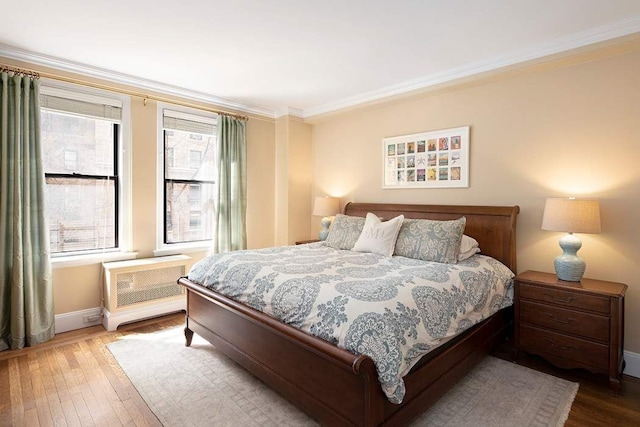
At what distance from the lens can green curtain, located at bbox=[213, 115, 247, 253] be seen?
4.32 m

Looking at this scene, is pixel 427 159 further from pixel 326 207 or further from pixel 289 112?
pixel 289 112

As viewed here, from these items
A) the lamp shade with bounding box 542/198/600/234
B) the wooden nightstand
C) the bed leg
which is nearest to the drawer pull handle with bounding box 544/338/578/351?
the wooden nightstand

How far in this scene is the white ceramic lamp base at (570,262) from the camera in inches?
101

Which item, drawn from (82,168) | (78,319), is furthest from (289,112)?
(78,319)

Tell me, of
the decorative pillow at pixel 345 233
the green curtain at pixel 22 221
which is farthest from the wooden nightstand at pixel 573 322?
the green curtain at pixel 22 221

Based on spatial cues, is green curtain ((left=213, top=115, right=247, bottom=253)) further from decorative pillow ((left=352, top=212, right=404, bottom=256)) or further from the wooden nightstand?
the wooden nightstand

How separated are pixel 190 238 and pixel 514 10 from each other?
396cm

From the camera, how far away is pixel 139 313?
356 centimetres

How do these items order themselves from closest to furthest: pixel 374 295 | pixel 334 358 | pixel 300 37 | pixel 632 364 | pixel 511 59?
pixel 334 358, pixel 374 295, pixel 632 364, pixel 300 37, pixel 511 59

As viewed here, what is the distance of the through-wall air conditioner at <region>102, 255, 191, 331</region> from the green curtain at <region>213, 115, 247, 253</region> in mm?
620

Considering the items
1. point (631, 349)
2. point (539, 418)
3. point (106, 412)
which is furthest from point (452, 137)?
point (106, 412)

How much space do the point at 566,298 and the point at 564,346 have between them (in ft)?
1.16

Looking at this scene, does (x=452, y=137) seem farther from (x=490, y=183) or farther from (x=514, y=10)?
(x=514, y=10)

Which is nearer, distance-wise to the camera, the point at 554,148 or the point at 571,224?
the point at 571,224
